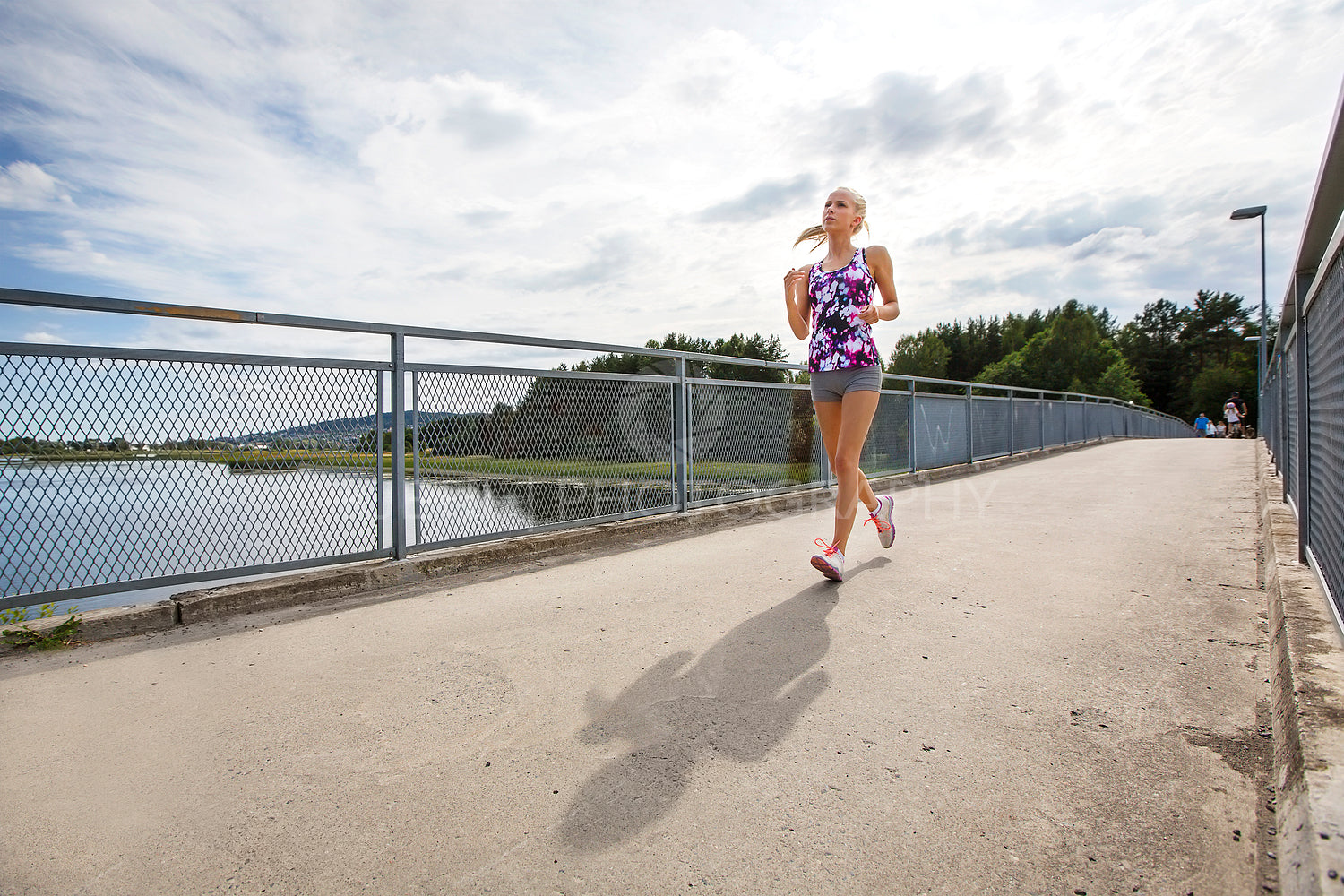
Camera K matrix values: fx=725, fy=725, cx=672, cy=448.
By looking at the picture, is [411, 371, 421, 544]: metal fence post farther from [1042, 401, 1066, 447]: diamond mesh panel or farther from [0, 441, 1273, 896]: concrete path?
[1042, 401, 1066, 447]: diamond mesh panel

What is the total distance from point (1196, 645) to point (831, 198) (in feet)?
8.21

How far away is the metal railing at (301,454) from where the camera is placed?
108 inches

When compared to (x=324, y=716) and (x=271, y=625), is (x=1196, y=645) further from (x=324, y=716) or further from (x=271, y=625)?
(x=271, y=625)

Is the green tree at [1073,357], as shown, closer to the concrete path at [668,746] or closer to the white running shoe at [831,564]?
the white running shoe at [831,564]

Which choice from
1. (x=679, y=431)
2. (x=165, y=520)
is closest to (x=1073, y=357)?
(x=679, y=431)

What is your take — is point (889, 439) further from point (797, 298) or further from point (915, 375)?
point (915, 375)

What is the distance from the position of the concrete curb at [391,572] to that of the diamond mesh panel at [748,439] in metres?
0.20

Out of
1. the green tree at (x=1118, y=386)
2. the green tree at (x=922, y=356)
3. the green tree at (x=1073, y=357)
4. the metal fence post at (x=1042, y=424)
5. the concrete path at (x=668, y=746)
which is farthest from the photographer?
the green tree at (x=922, y=356)

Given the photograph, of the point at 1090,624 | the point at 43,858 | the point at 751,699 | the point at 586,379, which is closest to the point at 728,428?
the point at 586,379

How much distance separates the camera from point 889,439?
8.52 meters

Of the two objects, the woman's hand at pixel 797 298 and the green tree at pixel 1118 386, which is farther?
the green tree at pixel 1118 386

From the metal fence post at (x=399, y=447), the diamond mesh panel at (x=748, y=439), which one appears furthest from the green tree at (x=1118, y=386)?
the metal fence post at (x=399, y=447)

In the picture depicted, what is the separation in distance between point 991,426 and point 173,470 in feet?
35.5

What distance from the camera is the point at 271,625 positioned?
118 inches
